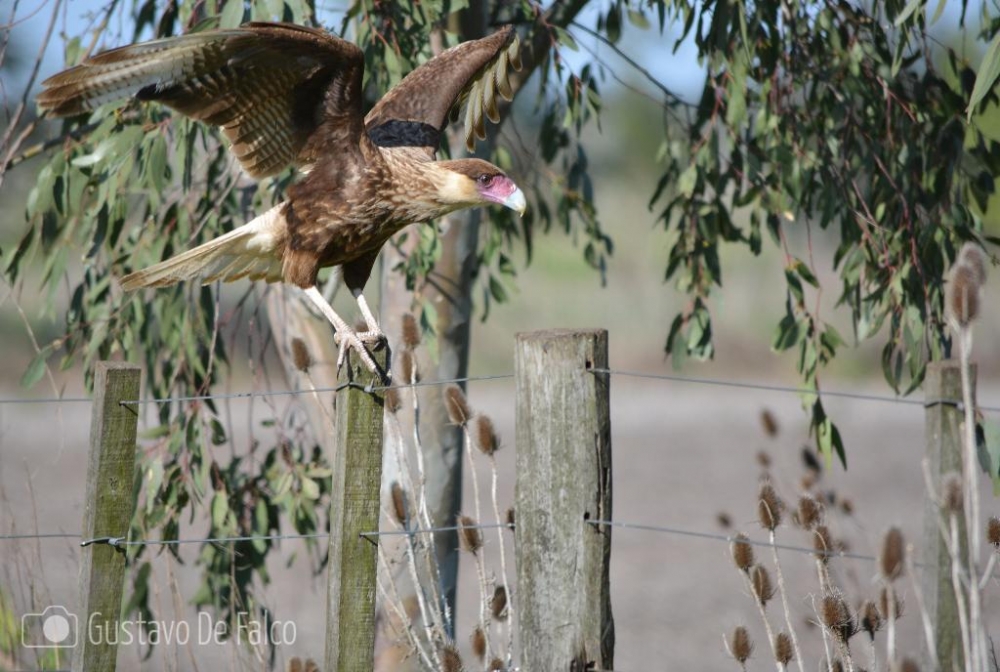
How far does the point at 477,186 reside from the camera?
10.5 feet

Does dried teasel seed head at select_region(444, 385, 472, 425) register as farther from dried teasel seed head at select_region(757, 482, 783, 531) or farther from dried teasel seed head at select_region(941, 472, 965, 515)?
dried teasel seed head at select_region(941, 472, 965, 515)

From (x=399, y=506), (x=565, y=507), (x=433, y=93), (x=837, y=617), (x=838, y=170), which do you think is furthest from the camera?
(x=838, y=170)

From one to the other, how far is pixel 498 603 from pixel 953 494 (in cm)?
133

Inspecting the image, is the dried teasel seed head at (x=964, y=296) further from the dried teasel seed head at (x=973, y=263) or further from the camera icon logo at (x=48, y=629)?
the camera icon logo at (x=48, y=629)

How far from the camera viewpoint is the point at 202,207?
3.85m

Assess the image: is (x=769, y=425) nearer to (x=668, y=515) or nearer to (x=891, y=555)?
(x=891, y=555)

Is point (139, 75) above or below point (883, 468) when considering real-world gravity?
above

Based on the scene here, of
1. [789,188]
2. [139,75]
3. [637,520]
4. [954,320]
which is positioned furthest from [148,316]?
[637,520]

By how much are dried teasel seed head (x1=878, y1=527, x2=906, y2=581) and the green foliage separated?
1732mm

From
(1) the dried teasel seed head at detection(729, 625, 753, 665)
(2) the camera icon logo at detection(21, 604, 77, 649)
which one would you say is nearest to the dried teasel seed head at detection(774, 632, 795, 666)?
(1) the dried teasel seed head at detection(729, 625, 753, 665)

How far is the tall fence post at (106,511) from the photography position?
250 centimetres

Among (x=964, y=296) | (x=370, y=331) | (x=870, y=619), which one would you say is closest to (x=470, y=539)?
(x=370, y=331)

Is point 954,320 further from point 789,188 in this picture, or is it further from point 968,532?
point 789,188

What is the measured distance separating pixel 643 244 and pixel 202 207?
17.3 m
